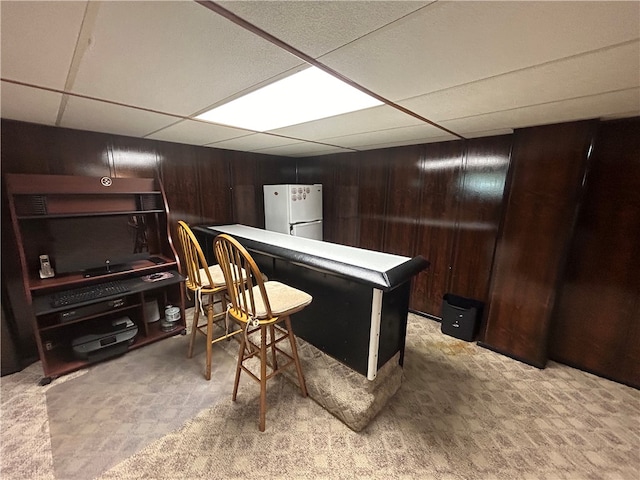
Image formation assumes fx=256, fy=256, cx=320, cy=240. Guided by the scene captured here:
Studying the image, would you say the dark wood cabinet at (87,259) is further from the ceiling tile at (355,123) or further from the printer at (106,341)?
the ceiling tile at (355,123)

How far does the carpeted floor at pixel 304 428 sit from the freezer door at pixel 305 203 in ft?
7.00

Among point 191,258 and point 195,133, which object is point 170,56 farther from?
point 195,133

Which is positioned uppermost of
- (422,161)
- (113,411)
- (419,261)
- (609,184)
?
(422,161)

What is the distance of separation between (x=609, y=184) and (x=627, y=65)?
1.46 metres

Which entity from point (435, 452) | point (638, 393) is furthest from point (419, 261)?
point (638, 393)

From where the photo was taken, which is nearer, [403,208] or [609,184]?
[609,184]

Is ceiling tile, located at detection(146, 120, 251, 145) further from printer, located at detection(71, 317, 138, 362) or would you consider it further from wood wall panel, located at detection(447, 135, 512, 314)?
wood wall panel, located at detection(447, 135, 512, 314)

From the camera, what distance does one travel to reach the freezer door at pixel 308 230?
12.6ft

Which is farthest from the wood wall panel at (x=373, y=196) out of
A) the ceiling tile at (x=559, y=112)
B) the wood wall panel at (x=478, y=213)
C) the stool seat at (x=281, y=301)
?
the stool seat at (x=281, y=301)

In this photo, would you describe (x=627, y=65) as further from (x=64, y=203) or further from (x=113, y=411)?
(x=64, y=203)

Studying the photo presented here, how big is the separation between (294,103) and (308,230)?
2.51 meters

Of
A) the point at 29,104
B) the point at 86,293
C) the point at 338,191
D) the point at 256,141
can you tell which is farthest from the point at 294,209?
the point at 29,104

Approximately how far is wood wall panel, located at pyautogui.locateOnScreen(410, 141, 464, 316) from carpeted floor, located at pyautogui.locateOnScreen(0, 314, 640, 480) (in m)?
1.04

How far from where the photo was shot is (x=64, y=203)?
2250mm
